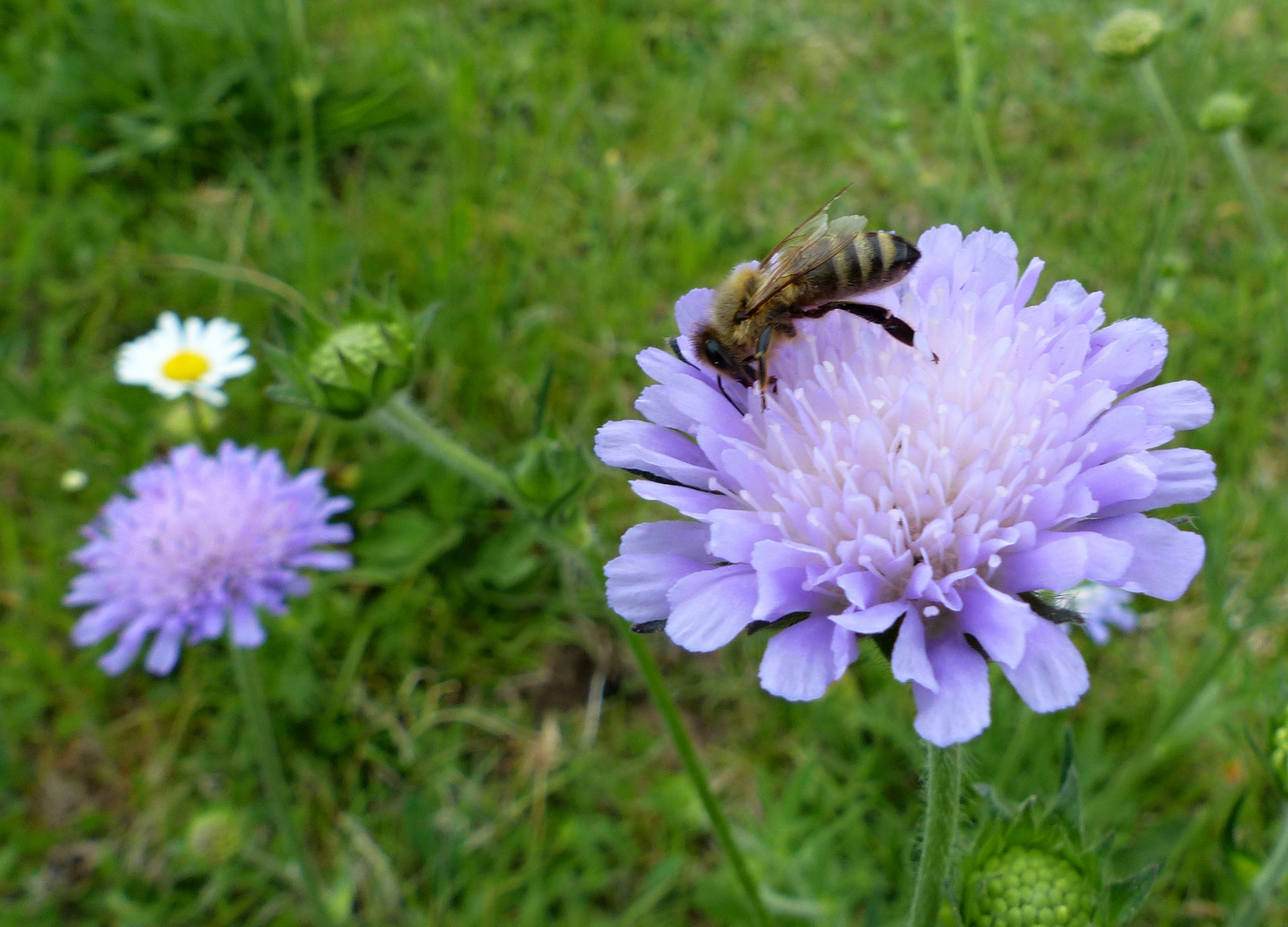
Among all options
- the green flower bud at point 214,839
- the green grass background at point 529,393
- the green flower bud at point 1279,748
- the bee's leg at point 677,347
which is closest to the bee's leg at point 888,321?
the bee's leg at point 677,347

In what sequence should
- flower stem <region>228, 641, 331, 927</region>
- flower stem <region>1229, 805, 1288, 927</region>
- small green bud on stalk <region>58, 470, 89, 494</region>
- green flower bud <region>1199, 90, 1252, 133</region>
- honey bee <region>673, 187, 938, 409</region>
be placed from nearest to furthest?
honey bee <region>673, 187, 938, 409</region>
flower stem <region>1229, 805, 1288, 927</region>
flower stem <region>228, 641, 331, 927</region>
green flower bud <region>1199, 90, 1252, 133</region>
small green bud on stalk <region>58, 470, 89, 494</region>

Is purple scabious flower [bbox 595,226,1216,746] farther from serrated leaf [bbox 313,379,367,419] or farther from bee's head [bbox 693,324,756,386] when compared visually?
serrated leaf [bbox 313,379,367,419]

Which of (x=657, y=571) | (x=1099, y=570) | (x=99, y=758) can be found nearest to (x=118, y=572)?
(x=99, y=758)

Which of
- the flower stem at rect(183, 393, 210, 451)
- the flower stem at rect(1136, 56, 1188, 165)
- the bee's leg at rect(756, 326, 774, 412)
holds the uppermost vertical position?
the bee's leg at rect(756, 326, 774, 412)

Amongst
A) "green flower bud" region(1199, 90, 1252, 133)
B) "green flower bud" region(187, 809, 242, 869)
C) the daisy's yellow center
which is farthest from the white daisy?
"green flower bud" region(1199, 90, 1252, 133)

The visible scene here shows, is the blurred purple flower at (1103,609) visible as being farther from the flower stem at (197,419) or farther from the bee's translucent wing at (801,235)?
the flower stem at (197,419)

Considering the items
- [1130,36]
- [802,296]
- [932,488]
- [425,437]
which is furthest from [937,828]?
[1130,36]

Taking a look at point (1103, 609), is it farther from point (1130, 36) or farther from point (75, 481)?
point (75, 481)

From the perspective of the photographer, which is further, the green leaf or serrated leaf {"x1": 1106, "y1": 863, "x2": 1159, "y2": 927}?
the green leaf
